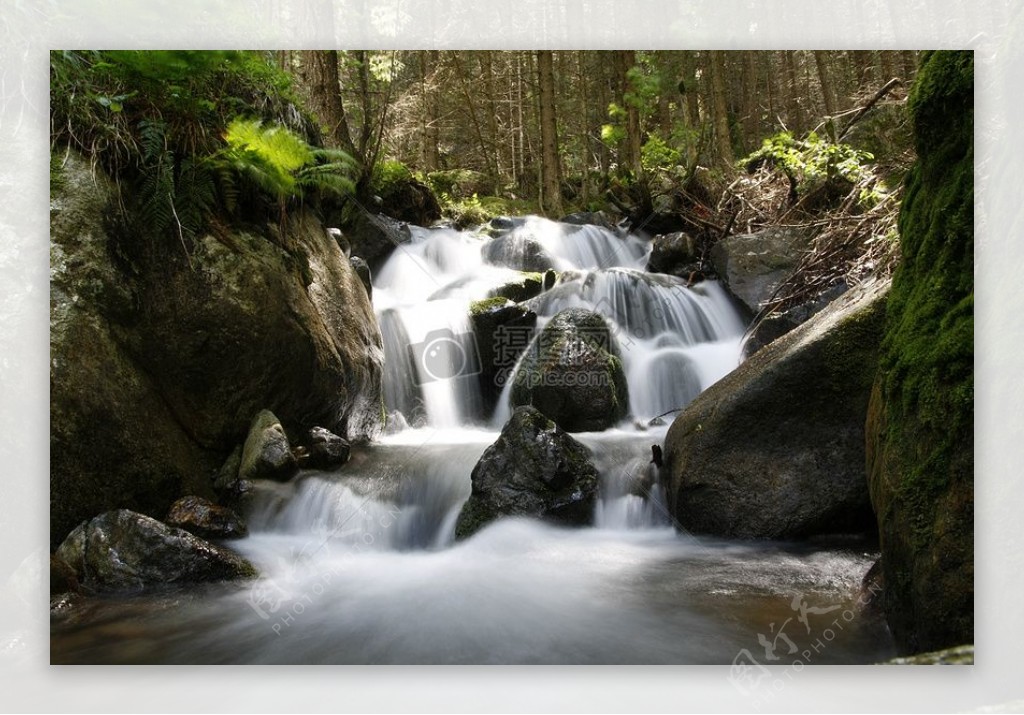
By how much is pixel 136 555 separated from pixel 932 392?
3.47 meters

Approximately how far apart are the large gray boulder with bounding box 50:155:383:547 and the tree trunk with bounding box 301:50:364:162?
9.30 ft

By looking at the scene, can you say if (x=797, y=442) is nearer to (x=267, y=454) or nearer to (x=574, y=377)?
(x=574, y=377)

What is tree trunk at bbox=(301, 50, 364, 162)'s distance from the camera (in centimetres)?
689

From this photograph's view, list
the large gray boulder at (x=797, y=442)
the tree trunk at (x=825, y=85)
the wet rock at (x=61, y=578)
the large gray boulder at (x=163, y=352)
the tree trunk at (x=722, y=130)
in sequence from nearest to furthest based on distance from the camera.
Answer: the wet rock at (x=61, y=578) < the large gray boulder at (x=163, y=352) < the large gray boulder at (x=797, y=442) < the tree trunk at (x=825, y=85) < the tree trunk at (x=722, y=130)

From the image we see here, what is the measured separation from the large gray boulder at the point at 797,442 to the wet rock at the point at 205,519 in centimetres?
256

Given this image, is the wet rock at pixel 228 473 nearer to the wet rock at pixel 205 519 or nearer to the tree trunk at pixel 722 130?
the wet rock at pixel 205 519

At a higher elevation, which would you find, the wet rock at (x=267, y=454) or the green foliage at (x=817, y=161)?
the green foliage at (x=817, y=161)

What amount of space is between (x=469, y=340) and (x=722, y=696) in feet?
13.2

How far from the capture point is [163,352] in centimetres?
373

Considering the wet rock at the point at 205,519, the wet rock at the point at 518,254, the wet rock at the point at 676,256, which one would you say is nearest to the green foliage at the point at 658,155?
the wet rock at the point at 676,256

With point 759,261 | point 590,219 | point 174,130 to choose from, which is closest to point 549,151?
point 590,219

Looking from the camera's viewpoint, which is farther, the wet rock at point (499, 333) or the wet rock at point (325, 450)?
the wet rock at point (499, 333)

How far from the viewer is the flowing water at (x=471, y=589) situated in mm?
2725

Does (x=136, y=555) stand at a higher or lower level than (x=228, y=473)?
lower
